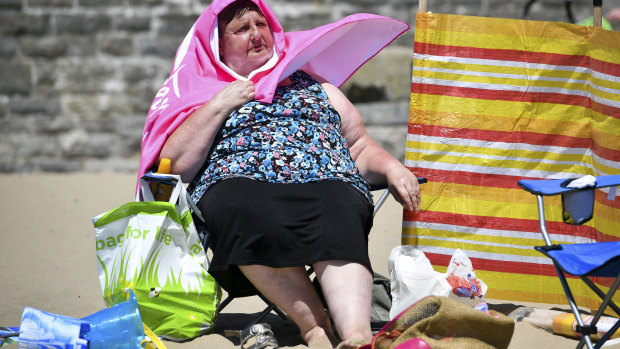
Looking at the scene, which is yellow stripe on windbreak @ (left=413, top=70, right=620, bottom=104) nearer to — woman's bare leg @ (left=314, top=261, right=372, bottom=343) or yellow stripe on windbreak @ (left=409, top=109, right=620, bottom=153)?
yellow stripe on windbreak @ (left=409, top=109, right=620, bottom=153)

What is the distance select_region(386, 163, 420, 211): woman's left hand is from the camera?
3461mm

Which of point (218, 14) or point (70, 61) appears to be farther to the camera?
point (70, 61)

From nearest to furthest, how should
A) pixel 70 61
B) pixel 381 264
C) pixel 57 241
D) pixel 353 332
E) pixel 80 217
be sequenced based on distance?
pixel 353 332 → pixel 381 264 → pixel 57 241 → pixel 80 217 → pixel 70 61

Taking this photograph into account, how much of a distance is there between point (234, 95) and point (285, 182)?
46 centimetres

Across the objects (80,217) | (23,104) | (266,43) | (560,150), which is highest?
(266,43)

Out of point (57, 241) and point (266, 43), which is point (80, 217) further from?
point (266, 43)

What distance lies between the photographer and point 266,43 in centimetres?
378

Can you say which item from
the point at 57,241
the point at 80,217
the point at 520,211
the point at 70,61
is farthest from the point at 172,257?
the point at 70,61

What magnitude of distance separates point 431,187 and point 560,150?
0.62 meters

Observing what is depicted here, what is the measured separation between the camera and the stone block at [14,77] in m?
7.32

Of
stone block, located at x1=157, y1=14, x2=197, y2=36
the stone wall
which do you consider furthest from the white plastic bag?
stone block, located at x1=157, y1=14, x2=197, y2=36

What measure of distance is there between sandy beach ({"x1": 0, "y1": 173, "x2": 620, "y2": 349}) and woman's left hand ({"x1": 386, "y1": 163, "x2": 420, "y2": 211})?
695 mm

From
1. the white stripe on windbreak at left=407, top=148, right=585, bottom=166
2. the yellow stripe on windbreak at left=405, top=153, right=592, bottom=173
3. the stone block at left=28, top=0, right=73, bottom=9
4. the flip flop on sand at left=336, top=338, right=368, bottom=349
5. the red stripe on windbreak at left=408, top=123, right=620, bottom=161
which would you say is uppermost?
the stone block at left=28, top=0, right=73, bottom=9

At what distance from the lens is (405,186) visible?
347cm
